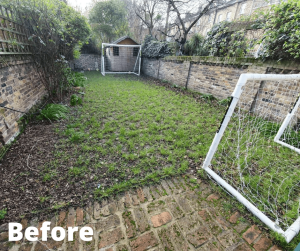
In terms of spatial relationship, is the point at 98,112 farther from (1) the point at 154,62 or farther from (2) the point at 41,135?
(1) the point at 154,62

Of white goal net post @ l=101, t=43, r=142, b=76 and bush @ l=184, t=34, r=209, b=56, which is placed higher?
bush @ l=184, t=34, r=209, b=56

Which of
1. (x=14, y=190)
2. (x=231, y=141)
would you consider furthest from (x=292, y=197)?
(x=14, y=190)

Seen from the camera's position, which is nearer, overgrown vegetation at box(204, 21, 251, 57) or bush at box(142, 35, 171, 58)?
overgrown vegetation at box(204, 21, 251, 57)

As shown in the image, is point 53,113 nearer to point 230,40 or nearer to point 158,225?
point 158,225

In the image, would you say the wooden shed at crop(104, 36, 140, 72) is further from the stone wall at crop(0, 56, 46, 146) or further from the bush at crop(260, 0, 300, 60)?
the bush at crop(260, 0, 300, 60)

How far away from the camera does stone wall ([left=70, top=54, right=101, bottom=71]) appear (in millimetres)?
14440

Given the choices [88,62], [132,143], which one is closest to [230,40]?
[132,143]

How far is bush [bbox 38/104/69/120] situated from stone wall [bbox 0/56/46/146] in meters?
0.38

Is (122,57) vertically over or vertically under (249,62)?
under

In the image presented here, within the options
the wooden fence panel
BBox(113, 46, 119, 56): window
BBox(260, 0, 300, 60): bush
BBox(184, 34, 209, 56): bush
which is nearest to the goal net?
BBox(260, 0, 300, 60): bush

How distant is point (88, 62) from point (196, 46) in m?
11.7

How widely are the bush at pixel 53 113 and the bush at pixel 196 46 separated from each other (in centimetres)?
687

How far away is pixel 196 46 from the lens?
7.95 meters

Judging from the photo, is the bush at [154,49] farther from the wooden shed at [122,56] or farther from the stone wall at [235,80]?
the wooden shed at [122,56]
